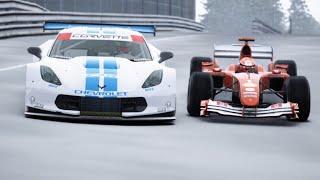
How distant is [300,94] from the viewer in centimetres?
1167

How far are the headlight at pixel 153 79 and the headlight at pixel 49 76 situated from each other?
40.8 inches

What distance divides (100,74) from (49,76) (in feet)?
1.99

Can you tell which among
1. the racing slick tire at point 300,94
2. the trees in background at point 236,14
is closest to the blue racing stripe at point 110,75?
the racing slick tire at point 300,94

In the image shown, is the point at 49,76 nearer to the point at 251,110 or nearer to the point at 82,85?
the point at 82,85

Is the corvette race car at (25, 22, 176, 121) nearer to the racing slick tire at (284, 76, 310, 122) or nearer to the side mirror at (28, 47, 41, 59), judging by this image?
the side mirror at (28, 47, 41, 59)

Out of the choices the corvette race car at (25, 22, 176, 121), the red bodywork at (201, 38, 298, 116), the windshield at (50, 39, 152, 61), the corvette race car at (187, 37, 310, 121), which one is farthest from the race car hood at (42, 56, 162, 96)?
the red bodywork at (201, 38, 298, 116)

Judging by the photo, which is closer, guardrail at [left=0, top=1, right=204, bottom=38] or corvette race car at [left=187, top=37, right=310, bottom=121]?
corvette race car at [left=187, top=37, right=310, bottom=121]

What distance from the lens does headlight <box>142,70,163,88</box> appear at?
10820 millimetres

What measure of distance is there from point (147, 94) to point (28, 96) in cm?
143

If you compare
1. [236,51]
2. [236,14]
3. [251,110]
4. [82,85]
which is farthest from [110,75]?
[236,14]

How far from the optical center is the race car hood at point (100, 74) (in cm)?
1055

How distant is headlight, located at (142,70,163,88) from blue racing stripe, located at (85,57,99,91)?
58 centimetres

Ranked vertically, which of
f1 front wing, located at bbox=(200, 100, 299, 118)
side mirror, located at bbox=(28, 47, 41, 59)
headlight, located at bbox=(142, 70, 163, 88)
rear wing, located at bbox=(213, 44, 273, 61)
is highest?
rear wing, located at bbox=(213, 44, 273, 61)

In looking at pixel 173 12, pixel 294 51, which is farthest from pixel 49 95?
pixel 173 12
